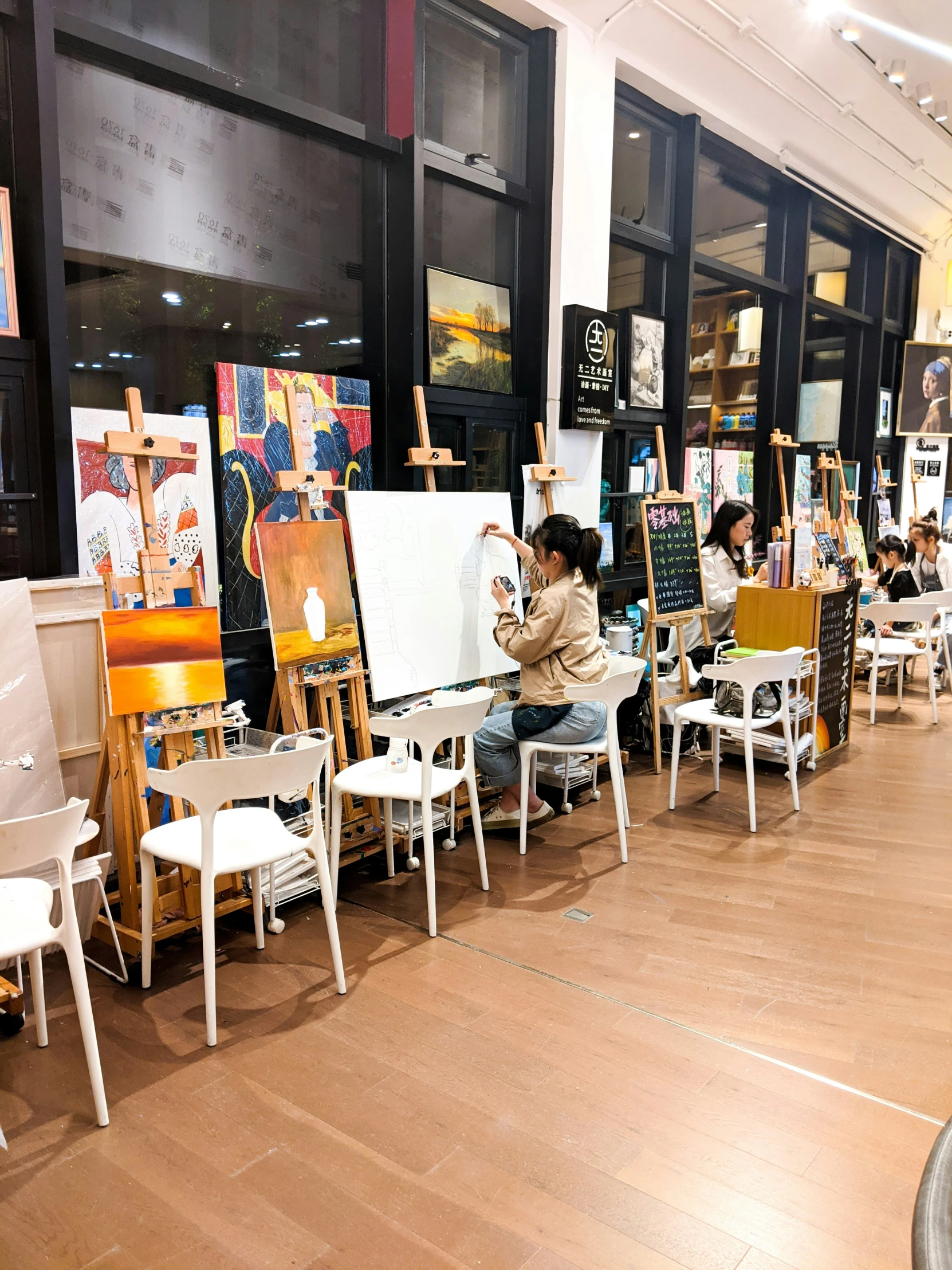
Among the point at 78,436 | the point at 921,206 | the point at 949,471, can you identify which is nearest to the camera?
the point at 78,436

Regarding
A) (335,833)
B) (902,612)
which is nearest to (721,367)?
(902,612)

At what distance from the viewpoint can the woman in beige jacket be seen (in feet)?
12.4

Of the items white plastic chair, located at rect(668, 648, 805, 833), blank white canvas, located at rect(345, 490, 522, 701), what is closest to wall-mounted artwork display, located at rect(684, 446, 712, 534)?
white plastic chair, located at rect(668, 648, 805, 833)

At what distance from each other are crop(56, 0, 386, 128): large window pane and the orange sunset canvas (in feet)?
6.96

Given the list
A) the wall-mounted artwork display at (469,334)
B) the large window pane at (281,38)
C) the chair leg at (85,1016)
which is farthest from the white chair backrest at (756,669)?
the large window pane at (281,38)

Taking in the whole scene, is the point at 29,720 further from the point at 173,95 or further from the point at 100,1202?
the point at 173,95

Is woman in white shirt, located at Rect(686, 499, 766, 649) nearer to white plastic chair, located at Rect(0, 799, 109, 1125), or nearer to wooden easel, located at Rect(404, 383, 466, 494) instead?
wooden easel, located at Rect(404, 383, 466, 494)

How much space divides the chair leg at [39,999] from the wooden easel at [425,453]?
94.0 inches

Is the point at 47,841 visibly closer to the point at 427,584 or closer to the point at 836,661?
the point at 427,584

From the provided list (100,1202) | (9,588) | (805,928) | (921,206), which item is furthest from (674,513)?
(921,206)

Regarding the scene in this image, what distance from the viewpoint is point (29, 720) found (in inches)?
108

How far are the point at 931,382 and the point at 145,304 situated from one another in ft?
27.8

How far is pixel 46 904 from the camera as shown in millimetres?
2199

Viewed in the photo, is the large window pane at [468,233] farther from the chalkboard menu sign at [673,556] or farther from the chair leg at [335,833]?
the chair leg at [335,833]
